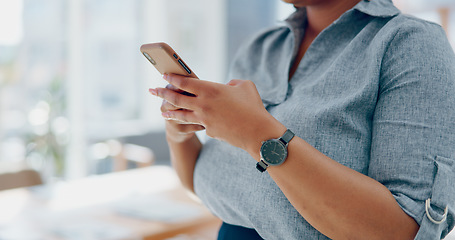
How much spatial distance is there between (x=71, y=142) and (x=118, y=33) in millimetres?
1304

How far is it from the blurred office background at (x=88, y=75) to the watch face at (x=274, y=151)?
287 cm

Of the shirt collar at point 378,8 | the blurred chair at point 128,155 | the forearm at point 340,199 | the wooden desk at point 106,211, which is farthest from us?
the blurred chair at point 128,155

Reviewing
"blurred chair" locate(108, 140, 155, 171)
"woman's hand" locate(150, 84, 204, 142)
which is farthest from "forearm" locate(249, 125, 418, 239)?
"blurred chair" locate(108, 140, 155, 171)

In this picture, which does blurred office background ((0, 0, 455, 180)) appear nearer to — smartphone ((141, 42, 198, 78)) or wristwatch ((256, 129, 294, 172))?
smartphone ((141, 42, 198, 78))

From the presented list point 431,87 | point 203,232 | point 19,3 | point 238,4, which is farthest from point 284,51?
point 238,4

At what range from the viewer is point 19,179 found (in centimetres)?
220

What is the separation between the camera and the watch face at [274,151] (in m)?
0.57

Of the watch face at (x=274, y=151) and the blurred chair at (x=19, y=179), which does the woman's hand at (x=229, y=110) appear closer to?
the watch face at (x=274, y=151)

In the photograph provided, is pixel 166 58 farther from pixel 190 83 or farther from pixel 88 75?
pixel 88 75

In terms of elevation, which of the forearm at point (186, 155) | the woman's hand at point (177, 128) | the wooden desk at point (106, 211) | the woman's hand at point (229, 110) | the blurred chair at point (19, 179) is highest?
the woman's hand at point (229, 110)

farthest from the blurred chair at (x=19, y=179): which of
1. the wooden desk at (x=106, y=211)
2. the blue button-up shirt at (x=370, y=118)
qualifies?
the blue button-up shirt at (x=370, y=118)

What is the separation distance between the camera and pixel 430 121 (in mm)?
574

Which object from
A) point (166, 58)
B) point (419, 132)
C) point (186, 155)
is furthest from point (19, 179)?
point (419, 132)

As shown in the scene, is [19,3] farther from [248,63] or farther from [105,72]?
[248,63]
